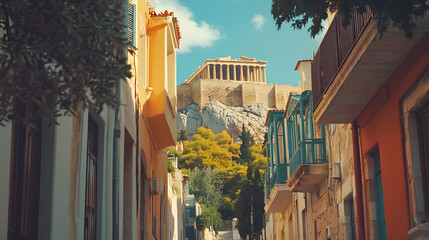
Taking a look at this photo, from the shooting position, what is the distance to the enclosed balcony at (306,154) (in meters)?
14.6

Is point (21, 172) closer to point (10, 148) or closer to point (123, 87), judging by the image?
point (10, 148)

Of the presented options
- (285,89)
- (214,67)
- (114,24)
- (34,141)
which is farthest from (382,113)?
(214,67)

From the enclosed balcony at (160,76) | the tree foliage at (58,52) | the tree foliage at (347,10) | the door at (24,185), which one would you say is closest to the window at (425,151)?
the tree foliage at (347,10)

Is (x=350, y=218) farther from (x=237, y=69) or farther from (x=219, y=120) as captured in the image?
(x=237, y=69)

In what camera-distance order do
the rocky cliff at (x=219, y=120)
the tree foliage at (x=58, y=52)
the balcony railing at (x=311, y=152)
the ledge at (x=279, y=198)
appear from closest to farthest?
the tree foliage at (x=58, y=52) < the balcony railing at (x=311, y=152) < the ledge at (x=279, y=198) < the rocky cliff at (x=219, y=120)

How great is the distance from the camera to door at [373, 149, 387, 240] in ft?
34.0

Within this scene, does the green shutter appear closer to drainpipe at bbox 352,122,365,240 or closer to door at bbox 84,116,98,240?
door at bbox 84,116,98,240

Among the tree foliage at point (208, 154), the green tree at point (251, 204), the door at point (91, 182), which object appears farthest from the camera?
the tree foliage at point (208, 154)

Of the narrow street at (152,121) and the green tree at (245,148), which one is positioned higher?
the green tree at (245,148)

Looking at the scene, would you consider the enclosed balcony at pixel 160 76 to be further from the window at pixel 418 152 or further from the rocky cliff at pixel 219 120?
the rocky cliff at pixel 219 120

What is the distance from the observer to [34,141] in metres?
6.20

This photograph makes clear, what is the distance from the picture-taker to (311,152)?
15.4 meters

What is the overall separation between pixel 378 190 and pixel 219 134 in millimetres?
95957

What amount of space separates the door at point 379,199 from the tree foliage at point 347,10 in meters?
4.41
